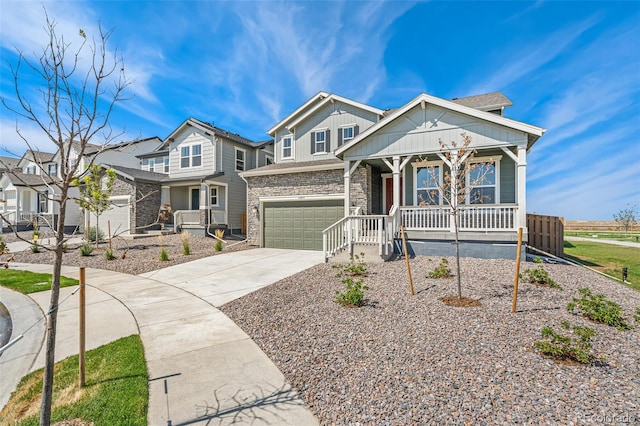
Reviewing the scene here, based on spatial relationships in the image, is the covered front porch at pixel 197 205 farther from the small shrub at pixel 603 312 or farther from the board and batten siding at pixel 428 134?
the small shrub at pixel 603 312

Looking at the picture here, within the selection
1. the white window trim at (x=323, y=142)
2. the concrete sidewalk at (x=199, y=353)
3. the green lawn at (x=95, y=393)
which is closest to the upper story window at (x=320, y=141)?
the white window trim at (x=323, y=142)

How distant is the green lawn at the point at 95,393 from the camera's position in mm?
2617

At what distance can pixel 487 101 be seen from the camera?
42.1ft

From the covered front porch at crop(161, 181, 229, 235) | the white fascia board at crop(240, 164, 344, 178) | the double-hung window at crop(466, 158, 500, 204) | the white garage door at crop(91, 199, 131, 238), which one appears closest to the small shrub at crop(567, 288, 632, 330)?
the double-hung window at crop(466, 158, 500, 204)

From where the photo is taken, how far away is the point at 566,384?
290 centimetres

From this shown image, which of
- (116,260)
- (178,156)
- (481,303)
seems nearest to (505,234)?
(481,303)

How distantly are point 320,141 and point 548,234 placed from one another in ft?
34.7

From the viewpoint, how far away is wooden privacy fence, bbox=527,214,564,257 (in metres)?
10.3

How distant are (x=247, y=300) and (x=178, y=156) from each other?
1635cm

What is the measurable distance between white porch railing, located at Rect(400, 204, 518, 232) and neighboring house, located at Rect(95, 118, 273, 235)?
12187 millimetres

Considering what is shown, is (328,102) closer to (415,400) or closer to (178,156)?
(178,156)

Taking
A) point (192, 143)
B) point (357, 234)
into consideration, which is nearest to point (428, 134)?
point (357, 234)

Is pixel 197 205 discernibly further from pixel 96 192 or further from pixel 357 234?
pixel 357 234

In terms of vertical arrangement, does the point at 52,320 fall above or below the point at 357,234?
below
